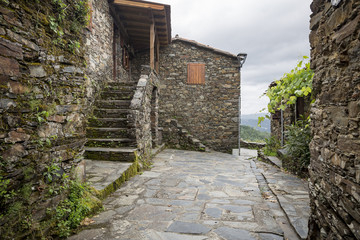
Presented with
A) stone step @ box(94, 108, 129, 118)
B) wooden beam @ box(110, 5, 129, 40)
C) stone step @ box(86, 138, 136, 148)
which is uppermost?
wooden beam @ box(110, 5, 129, 40)

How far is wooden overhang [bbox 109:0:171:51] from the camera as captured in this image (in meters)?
7.80

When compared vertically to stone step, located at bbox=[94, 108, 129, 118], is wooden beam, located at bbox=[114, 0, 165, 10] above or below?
above

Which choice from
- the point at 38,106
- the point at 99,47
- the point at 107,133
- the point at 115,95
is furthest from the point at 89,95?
the point at 38,106

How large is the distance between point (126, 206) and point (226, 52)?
9023mm

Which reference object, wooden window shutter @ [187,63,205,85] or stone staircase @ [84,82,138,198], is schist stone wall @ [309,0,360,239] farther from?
wooden window shutter @ [187,63,205,85]

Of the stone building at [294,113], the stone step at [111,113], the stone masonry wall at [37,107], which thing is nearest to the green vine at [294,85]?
the stone masonry wall at [37,107]

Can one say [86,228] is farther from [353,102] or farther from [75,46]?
[353,102]

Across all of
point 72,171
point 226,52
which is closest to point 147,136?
point 72,171

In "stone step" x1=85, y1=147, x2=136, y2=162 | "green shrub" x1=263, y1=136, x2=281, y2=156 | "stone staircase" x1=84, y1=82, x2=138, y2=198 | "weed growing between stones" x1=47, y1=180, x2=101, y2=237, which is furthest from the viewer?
"green shrub" x1=263, y1=136, x2=281, y2=156

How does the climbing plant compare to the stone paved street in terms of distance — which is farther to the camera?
the climbing plant

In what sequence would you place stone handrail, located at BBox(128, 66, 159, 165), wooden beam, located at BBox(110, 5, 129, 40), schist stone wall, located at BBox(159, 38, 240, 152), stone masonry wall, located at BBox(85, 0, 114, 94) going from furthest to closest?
schist stone wall, located at BBox(159, 38, 240, 152) → wooden beam, located at BBox(110, 5, 129, 40) → stone masonry wall, located at BBox(85, 0, 114, 94) → stone handrail, located at BBox(128, 66, 159, 165)

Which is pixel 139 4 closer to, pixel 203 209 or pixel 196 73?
pixel 196 73

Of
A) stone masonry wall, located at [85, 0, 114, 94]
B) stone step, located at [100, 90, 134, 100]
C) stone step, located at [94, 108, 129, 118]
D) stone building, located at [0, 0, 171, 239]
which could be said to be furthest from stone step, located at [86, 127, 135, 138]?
stone building, located at [0, 0, 171, 239]

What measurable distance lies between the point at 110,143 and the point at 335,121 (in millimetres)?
4623
